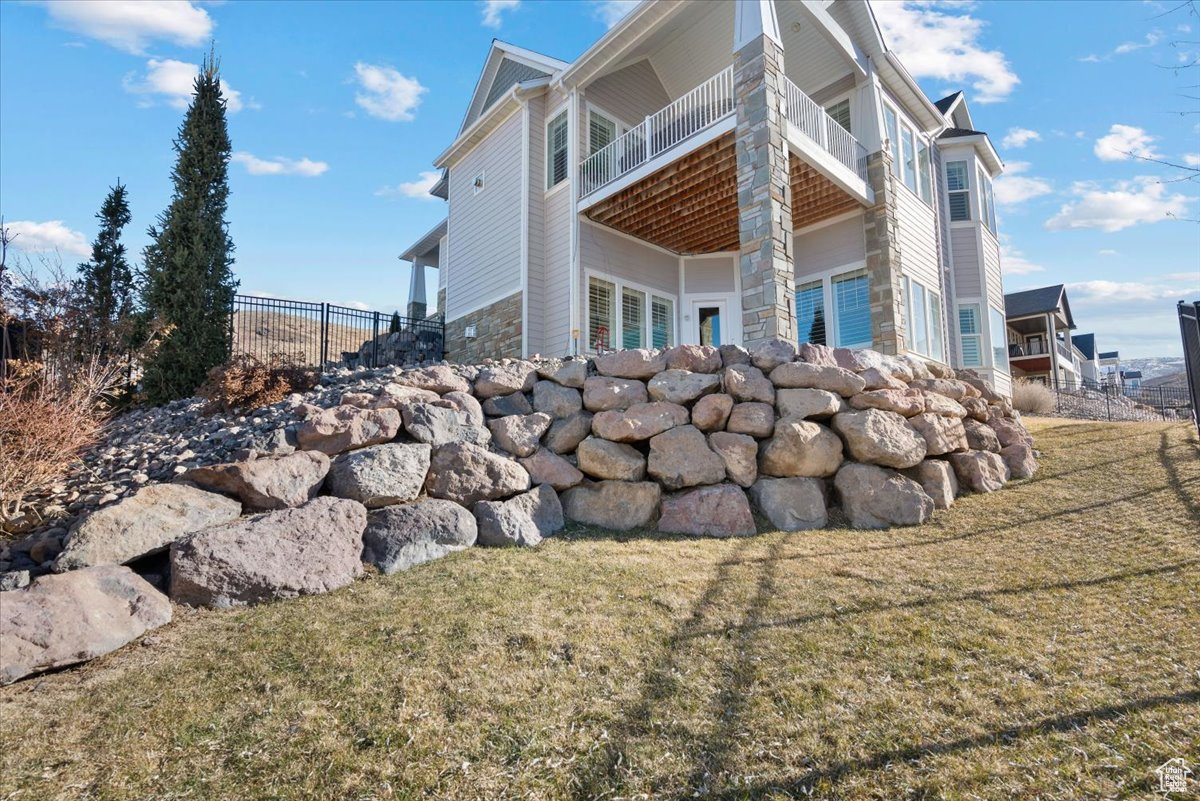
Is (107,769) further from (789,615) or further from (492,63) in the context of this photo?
(492,63)

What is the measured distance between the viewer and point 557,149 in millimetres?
11414

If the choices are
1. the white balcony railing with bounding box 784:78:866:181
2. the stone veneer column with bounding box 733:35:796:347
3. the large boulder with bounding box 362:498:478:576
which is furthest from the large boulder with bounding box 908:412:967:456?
the white balcony railing with bounding box 784:78:866:181

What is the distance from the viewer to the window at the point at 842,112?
11634 mm

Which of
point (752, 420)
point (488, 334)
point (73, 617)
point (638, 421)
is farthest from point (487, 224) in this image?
point (73, 617)

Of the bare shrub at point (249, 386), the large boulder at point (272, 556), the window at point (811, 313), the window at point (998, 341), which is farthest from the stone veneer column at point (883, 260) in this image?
the large boulder at point (272, 556)

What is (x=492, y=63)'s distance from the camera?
1360cm

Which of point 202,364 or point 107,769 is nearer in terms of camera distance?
point 107,769

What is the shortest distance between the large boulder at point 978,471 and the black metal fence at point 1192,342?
2.86m

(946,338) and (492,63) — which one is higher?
(492,63)

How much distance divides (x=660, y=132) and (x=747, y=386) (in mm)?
5547

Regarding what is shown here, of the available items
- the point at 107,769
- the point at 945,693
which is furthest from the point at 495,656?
the point at 945,693

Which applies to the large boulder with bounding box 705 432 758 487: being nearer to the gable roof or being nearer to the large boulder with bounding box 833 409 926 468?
the large boulder with bounding box 833 409 926 468

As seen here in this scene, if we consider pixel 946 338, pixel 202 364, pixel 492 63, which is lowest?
pixel 202 364

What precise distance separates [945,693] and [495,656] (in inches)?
89.0
